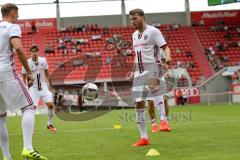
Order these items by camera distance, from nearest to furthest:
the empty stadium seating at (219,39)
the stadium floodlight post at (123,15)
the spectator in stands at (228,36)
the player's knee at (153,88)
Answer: the player's knee at (153,88) < the empty stadium seating at (219,39) < the spectator in stands at (228,36) < the stadium floodlight post at (123,15)

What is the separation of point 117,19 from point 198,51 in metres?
8.21

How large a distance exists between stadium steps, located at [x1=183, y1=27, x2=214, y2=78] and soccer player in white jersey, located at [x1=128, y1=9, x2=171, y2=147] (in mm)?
31505

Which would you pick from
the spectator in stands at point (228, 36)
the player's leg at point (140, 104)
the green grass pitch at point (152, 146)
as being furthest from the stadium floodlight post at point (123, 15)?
the player's leg at point (140, 104)

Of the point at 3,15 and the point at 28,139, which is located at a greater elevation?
the point at 3,15

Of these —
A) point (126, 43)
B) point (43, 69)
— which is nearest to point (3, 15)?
point (43, 69)

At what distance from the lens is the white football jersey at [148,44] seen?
396 inches

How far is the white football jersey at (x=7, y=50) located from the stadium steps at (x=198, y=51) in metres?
35.3

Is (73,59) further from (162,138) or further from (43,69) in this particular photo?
(162,138)

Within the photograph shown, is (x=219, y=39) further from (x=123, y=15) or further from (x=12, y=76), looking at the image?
(x=12, y=76)

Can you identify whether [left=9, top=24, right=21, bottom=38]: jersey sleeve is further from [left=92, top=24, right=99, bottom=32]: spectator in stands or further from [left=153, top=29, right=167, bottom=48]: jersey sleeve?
[left=92, top=24, right=99, bottom=32]: spectator in stands

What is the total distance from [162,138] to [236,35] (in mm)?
39018

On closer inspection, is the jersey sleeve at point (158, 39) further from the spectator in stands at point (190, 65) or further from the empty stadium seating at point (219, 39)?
the empty stadium seating at point (219, 39)

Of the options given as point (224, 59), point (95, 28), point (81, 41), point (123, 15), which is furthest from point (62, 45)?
point (224, 59)

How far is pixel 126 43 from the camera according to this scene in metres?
44.6
